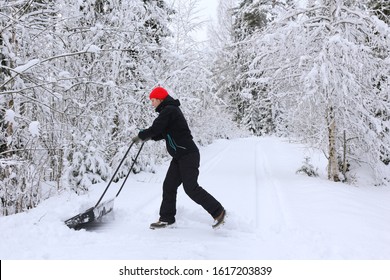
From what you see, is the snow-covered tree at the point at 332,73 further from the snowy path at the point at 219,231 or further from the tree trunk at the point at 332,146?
the snowy path at the point at 219,231

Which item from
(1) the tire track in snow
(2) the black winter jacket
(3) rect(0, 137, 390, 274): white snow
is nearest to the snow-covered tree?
(1) the tire track in snow

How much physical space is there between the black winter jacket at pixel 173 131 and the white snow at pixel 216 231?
42.4 inches

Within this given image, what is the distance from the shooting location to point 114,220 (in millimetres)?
4879

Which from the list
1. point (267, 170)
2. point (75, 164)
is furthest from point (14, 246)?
point (267, 170)

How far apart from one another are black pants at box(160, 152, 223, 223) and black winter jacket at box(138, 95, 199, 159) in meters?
0.12

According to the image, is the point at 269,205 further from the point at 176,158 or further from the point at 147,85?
the point at 147,85

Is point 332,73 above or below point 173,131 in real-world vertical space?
above

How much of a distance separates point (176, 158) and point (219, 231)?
1.11 m

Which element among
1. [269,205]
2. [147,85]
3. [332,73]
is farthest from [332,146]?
[147,85]

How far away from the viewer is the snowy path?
3559mm

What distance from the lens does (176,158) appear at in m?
4.54

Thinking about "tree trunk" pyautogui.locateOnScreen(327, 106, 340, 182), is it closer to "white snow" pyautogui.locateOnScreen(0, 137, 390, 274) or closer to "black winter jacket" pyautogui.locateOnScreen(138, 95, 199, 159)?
"white snow" pyautogui.locateOnScreen(0, 137, 390, 274)
